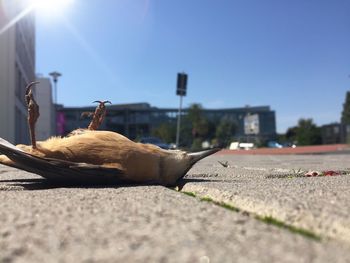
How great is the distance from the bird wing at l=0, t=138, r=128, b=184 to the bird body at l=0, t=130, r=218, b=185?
A: 1 centimetres

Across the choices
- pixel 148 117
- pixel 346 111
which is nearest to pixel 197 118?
pixel 346 111

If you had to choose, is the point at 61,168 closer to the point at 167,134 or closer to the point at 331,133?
the point at 331,133

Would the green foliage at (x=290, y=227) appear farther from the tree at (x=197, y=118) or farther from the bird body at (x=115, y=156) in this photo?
the tree at (x=197, y=118)

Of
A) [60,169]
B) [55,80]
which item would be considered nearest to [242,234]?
[60,169]

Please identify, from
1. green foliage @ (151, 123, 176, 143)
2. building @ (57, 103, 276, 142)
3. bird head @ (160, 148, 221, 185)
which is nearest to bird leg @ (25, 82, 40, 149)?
bird head @ (160, 148, 221, 185)

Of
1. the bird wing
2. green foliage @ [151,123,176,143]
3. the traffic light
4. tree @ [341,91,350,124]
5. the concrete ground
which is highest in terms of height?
tree @ [341,91,350,124]

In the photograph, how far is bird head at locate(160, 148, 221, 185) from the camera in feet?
11.2

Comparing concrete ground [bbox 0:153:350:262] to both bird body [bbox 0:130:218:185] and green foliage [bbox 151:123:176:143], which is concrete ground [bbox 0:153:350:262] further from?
green foliage [bbox 151:123:176:143]

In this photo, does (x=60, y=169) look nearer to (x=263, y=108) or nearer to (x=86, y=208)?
(x=86, y=208)

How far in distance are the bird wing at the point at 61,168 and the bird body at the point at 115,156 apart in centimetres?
1

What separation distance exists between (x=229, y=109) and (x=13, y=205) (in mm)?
112874

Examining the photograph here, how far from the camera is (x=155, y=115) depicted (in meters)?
103

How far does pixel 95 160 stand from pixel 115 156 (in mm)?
140

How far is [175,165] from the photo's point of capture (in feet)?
11.3
